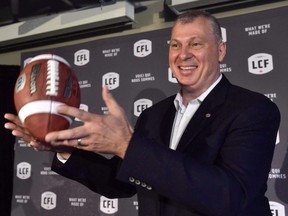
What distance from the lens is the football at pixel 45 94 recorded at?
817 millimetres

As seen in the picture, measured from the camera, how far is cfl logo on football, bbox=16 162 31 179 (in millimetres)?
2453

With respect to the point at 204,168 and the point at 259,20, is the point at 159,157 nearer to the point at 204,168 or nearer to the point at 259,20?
the point at 204,168

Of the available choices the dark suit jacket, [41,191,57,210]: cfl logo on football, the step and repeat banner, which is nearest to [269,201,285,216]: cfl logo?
the step and repeat banner

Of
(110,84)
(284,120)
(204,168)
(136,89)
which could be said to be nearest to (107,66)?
(110,84)

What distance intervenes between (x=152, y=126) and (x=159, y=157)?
0.44 meters

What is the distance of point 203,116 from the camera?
101 centimetres

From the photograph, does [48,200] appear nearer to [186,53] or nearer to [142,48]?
[142,48]

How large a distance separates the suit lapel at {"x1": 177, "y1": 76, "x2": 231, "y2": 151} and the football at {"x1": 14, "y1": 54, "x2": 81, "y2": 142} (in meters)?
0.31

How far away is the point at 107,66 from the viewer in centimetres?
231

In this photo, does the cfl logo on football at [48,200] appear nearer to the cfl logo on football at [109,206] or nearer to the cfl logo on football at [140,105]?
the cfl logo on football at [109,206]

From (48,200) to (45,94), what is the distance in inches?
65.9

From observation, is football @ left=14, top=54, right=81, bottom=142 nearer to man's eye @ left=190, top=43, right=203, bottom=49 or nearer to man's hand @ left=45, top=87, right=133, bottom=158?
man's hand @ left=45, top=87, right=133, bottom=158

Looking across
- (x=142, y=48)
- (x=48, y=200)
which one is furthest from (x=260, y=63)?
(x=48, y=200)

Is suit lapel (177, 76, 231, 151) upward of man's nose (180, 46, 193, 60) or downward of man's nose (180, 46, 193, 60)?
downward
